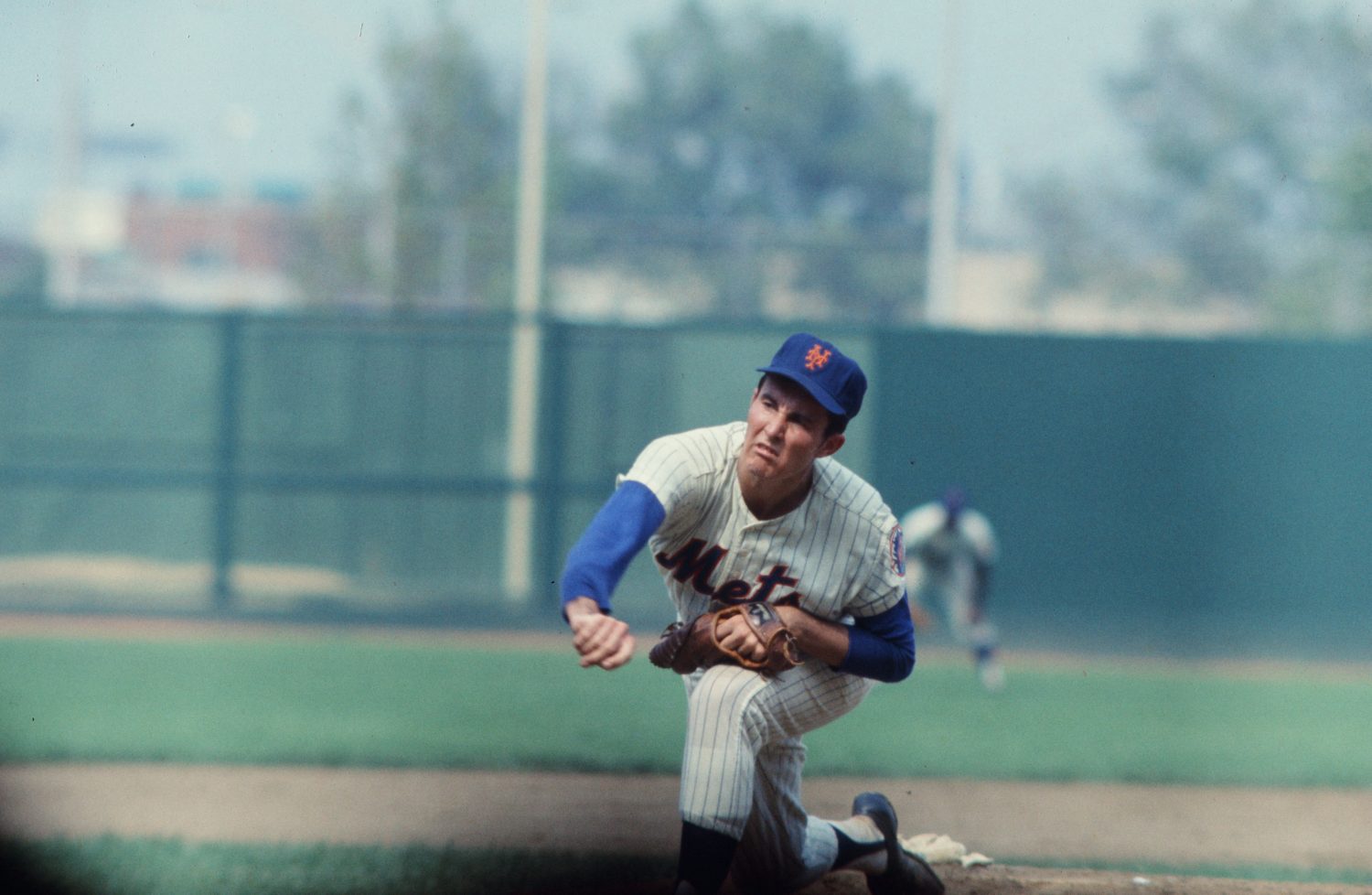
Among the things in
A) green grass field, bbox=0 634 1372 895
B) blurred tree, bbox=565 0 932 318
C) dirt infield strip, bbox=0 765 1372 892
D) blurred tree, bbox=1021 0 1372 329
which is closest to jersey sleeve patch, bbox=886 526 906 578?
dirt infield strip, bbox=0 765 1372 892

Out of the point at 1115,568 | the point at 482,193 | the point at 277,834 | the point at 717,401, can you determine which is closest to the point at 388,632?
the point at 717,401

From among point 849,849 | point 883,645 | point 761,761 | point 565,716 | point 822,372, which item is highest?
point 822,372

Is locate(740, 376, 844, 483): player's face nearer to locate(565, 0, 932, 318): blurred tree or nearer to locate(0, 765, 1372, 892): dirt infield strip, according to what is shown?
locate(0, 765, 1372, 892): dirt infield strip

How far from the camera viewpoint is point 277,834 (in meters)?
4.62

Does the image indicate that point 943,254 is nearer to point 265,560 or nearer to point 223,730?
point 265,560

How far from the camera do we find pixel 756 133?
778 inches

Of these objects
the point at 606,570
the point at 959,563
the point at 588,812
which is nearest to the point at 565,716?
the point at 588,812

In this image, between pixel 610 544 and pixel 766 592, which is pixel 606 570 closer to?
pixel 610 544

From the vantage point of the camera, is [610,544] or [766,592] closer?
[610,544]

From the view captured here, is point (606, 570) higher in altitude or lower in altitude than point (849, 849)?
higher

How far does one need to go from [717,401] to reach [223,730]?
5599 millimetres

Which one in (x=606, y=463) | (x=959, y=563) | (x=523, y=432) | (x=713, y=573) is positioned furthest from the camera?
(x=523, y=432)

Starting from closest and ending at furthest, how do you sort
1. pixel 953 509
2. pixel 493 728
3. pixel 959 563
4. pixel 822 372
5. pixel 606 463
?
pixel 822 372, pixel 493 728, pixel 953 509, pixel 959 563, pixel 606 463

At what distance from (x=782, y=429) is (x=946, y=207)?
12719mm
